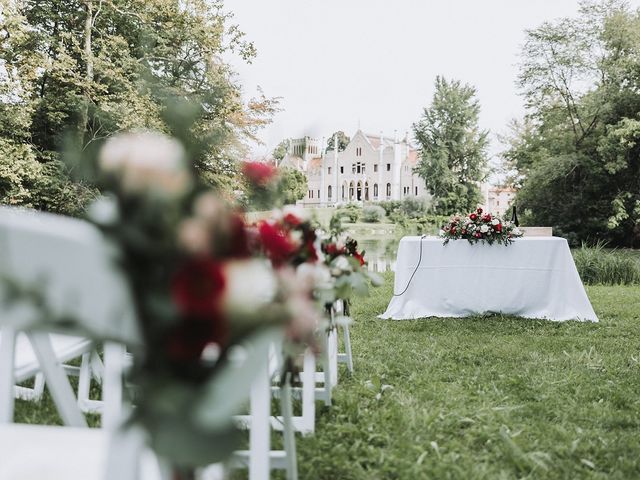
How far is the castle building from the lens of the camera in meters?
62.7

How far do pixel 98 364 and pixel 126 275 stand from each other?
278 cm

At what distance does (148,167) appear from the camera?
1.93ft

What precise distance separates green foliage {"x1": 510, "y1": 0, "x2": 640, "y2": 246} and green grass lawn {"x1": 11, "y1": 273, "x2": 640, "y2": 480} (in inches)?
769

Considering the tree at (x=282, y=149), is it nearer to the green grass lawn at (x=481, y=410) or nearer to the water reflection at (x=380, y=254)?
the green grass lawn at (x=481, y=410)

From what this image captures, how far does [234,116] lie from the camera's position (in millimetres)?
16938

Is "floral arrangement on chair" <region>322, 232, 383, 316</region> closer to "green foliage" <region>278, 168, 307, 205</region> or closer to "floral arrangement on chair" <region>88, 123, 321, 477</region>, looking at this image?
"green foliage" <region>278, 168, 307, 205</region>

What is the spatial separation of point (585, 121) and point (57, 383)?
83.9 feet

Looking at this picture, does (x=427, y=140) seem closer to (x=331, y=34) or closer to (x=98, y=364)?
(x=331, y=34)

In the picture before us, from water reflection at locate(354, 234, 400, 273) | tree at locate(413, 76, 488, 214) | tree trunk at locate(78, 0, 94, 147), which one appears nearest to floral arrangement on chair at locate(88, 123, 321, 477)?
water reflection at locate(354, 234, 400, 273)

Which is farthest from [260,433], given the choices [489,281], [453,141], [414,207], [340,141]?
[340,141]

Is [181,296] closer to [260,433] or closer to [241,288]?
[241,288]

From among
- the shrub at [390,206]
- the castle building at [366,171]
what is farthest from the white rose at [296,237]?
the castle building at [366,171]

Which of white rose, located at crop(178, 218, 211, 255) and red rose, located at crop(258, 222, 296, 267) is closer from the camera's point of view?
white rose, located at crop(178, 218, 211, 255)

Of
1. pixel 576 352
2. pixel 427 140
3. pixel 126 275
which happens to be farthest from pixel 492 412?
pixel 427 140
